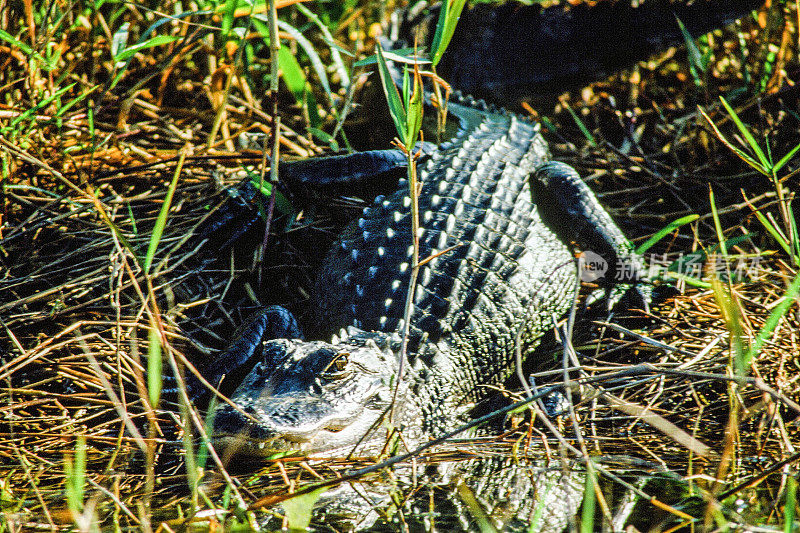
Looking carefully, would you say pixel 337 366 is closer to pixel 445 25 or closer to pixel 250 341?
pixel 250 341

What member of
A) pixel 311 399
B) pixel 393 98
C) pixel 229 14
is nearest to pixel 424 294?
pixel 311 399

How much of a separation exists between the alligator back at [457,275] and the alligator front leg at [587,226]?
0.10 metres

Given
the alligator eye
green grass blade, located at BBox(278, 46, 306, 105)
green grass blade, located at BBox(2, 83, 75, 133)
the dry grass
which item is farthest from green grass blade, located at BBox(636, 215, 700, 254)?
green grass blade, located at BBox(2, 83, 75, 133)

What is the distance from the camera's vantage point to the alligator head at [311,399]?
171 centimetres

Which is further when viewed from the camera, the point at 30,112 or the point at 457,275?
the point at 30,112

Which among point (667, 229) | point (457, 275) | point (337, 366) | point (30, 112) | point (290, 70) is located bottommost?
point (337, 366)

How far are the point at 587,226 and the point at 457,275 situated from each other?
84 centimetres

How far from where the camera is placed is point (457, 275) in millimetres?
2480

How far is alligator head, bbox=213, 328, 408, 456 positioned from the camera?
1.71 m

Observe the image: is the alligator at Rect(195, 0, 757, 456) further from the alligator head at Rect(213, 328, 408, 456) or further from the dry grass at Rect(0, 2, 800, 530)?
the dry grass at Rect(0, 2, 800, 530)

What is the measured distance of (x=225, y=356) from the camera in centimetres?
238

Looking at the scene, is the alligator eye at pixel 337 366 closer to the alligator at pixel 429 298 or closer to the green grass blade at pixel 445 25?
the alligator at pixel 429 298

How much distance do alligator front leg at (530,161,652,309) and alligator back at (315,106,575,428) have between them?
0.10 meters

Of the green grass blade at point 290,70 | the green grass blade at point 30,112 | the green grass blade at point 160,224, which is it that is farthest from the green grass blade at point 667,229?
the green grass blade at point 30,112
